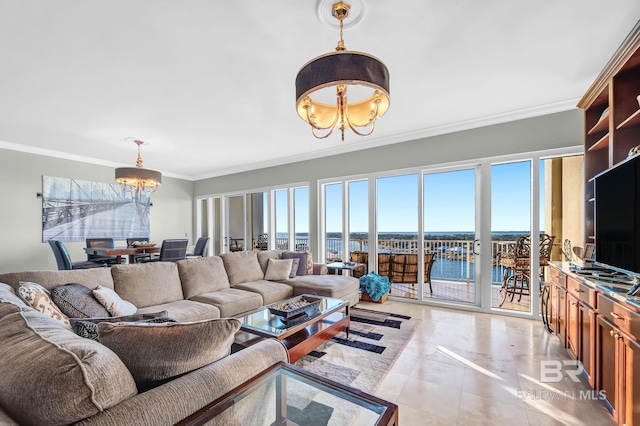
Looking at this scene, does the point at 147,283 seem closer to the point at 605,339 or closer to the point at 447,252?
the point at 605,339

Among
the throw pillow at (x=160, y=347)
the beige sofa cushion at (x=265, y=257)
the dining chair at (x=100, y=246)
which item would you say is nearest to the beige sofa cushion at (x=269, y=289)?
the beige sofa cushion at (x=265, y=257)

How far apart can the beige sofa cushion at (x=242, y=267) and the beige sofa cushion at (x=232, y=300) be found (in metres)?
0.39

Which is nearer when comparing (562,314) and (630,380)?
(630,380)

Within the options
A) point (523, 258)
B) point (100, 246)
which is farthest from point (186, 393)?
point (100, 246)

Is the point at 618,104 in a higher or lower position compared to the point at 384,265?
higher

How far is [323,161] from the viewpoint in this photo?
5.51 meters

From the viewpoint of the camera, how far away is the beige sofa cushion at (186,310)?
8.51ft

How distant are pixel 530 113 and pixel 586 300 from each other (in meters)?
2.53

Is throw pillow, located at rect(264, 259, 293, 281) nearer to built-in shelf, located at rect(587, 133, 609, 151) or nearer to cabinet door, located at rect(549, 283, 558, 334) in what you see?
cabinet door, located at rect(549, 283, 558, 334)

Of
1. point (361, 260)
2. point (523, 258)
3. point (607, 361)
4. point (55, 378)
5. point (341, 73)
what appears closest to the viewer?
point (55, 378)

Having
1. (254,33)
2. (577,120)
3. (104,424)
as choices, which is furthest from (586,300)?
(254,33)

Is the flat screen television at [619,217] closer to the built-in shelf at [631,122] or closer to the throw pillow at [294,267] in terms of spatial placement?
the built-in shelf at [631,122]

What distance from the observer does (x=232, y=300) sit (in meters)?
3.06

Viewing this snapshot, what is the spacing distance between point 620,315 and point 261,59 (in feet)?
10.2
